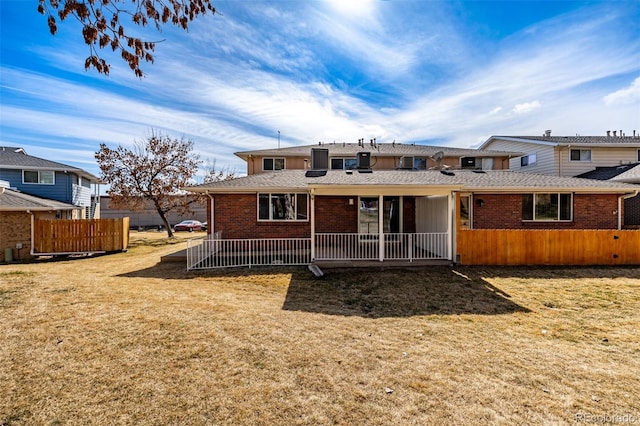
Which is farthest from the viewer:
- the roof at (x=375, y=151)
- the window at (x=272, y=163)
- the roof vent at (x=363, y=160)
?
the window at (x=272, y=163)

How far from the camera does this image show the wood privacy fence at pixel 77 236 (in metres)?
14.4

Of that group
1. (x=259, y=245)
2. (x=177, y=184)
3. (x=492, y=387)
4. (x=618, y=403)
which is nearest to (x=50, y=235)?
(x=177, y=184)

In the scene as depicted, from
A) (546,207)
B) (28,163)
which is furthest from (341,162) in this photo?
(28,163)

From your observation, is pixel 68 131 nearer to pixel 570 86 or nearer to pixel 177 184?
pixel 177 184

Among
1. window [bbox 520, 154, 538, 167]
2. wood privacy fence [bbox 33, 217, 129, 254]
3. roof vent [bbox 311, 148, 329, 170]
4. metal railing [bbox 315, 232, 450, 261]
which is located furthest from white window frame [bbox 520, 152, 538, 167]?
wood privacy fence [bbox 33, 217, 129, 254]

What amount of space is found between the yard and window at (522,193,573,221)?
5003mm

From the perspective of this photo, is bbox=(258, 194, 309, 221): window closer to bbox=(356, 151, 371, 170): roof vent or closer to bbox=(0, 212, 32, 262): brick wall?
bbox=(356, 151, 371, 170): roof vent

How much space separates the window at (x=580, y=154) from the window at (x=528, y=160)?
7.10 feet

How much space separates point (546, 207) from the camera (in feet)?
40.9

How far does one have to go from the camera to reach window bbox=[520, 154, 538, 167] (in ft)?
75.5

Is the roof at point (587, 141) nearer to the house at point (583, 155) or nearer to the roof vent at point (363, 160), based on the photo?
the house at point (583, 155)

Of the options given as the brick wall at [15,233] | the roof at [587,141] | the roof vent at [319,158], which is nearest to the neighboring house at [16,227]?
the brick wall at [15,233]

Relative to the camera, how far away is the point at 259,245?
1222 cm

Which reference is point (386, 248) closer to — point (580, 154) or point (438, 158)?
point (438, 158)
